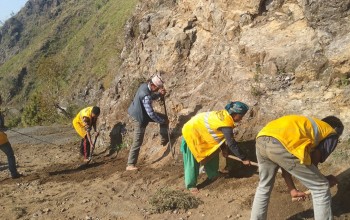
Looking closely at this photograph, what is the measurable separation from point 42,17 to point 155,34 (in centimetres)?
11565

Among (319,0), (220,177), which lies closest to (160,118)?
(220,177)

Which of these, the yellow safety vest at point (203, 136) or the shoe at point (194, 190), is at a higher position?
the yellow safety vest at point (203, 136)

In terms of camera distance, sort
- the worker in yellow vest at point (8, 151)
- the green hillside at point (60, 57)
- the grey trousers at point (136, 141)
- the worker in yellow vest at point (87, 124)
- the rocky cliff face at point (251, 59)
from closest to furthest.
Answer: the rocky cliff face at point (251, 59), the grey trousers at point (136, 141), the worker in yellow vest at point (8, 151), the worker in yellow vest at point (87, 124), the green hillside at point (60, 57)

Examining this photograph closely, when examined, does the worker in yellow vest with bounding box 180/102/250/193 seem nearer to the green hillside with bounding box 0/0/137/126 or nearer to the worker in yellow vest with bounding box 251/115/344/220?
the worker in yellow vest with bounding box 251/115/344/220

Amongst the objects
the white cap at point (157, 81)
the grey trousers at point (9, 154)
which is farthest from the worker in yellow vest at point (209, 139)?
the grey trousers at point (9, 154)

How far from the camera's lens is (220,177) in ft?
21.7

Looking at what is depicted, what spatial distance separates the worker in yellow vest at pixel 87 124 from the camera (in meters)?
9.23

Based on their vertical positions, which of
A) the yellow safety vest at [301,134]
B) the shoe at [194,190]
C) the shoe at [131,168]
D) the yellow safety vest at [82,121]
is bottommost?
the shoe at [194,190]

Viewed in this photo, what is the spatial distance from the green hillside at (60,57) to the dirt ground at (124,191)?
952 inches

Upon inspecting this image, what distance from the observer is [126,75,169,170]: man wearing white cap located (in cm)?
753

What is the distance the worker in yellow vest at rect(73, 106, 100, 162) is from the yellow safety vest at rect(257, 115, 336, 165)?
5.61 metres

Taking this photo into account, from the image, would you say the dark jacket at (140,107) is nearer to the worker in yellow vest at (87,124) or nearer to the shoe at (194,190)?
the worker in yellow vest at (87,124)

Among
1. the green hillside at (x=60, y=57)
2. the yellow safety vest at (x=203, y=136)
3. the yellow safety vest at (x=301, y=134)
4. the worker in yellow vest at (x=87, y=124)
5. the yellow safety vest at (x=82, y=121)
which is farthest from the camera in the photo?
the green hillside at (x=60, y=57)

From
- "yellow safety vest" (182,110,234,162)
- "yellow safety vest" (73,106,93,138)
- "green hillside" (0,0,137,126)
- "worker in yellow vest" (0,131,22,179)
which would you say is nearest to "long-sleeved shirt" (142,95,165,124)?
"yellow safety vest" (182,110,234,162)
